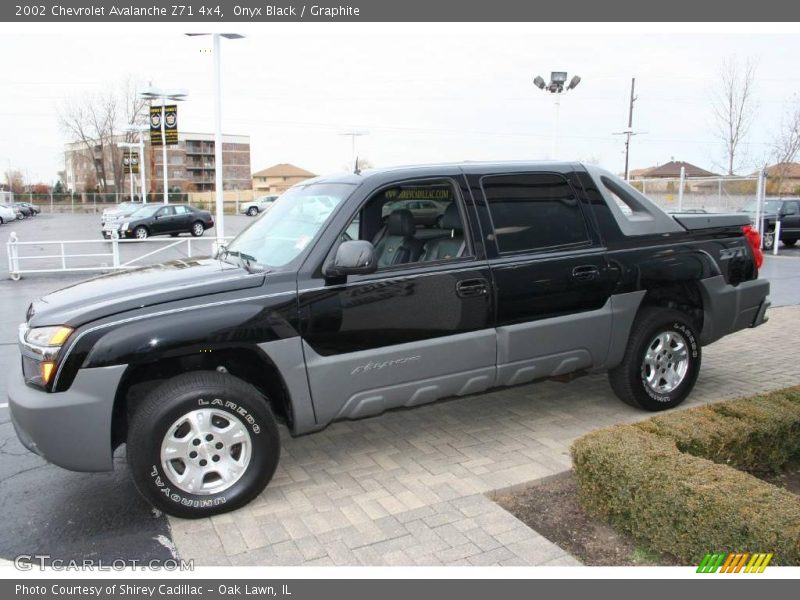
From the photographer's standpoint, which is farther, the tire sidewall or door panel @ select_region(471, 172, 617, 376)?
the tire sidewall

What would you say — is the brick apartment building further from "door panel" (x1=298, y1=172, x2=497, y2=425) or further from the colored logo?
the colored logo

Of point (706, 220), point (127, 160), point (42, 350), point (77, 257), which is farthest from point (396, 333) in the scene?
point (127, 160)

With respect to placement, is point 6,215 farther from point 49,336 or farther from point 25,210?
point 49,336

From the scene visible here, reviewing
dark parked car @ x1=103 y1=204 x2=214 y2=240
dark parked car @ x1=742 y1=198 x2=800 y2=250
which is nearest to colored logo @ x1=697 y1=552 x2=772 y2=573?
dark parked car @ x1=742 y1=198 x2=800 y2=250

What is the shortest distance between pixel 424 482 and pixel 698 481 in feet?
5.33

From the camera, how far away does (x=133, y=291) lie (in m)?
3.78

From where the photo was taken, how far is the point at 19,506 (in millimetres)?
3932

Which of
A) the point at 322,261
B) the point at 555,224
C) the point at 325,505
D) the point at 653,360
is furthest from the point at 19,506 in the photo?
the point at 653,360

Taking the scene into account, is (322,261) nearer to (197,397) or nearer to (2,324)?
(197,397)

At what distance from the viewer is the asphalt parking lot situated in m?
3.38

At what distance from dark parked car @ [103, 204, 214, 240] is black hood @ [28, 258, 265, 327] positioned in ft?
80.2

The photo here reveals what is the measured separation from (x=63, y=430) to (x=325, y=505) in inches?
58.9

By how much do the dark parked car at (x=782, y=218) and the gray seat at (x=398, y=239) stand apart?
2117 centimetres

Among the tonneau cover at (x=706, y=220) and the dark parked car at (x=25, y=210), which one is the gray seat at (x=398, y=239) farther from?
the dark parked car at (x=25, y=210)
